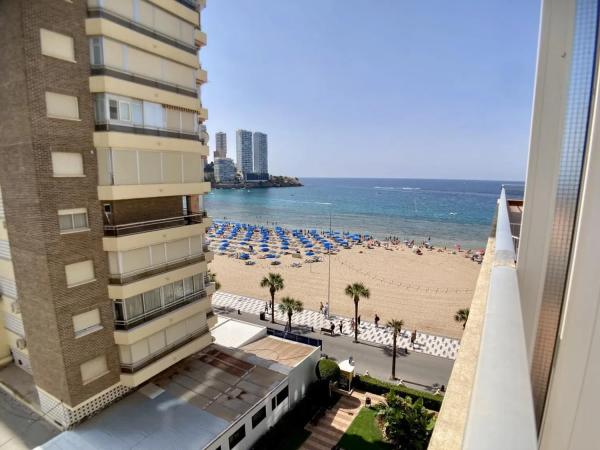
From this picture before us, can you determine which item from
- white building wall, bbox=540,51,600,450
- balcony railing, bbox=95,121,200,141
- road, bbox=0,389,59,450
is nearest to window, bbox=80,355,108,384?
road, bbox=0,389,59,450

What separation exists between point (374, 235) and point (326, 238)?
1445 cm

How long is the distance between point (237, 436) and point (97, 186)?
9.96m

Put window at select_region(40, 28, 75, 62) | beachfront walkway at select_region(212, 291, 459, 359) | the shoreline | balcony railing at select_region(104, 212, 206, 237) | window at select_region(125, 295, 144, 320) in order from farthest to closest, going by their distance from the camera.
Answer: the shoreline
beachfront walkway at select_region(212, 291, 459, 359)
window at select_region(125, 295, 144, 320)
balcony railing at select_region(104, 212, 206, 237)
window at select_region(40, 28, 75, 62)

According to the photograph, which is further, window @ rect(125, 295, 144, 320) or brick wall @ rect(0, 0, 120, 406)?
window @ rect(125, 295, 144, 320)

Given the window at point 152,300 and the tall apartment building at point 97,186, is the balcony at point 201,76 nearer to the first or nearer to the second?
the tall apartment building at point 97,186

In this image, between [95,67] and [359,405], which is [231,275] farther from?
[95,67]

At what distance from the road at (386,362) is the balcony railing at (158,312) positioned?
12.0m

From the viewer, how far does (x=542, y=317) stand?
136 inches

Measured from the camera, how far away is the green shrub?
18312mm

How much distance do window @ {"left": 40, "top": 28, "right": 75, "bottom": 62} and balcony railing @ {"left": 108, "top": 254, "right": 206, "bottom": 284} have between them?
678cm

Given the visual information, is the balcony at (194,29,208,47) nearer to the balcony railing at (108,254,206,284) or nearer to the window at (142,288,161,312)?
the balcony railing at (108,254,206,284)

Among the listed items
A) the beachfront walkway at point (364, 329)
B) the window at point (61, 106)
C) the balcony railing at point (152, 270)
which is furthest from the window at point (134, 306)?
the beachfront walkway at point (364, 329)

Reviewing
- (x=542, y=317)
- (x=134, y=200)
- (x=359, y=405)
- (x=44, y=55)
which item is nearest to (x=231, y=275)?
(x=359, y=405)

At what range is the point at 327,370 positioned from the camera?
18.4 metres
